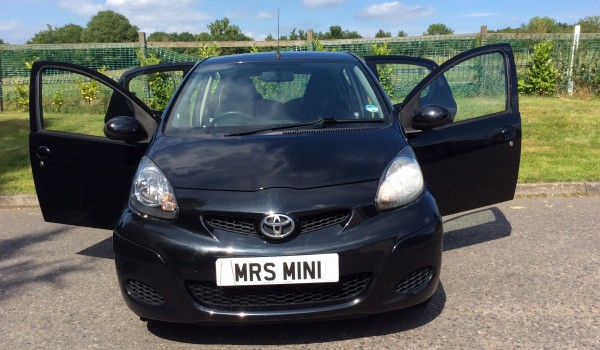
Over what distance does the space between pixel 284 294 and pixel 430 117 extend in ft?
5.59

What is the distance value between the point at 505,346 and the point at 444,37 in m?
14.1

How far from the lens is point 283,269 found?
2.89 metres

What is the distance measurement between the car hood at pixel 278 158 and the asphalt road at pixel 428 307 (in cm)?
84

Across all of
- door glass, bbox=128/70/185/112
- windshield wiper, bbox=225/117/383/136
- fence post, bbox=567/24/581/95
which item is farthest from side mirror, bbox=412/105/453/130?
fence post, bbox=567/24/581/95

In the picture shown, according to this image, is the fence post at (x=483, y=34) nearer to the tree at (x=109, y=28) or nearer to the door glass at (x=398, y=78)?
the door glass at (x=398, y=78)

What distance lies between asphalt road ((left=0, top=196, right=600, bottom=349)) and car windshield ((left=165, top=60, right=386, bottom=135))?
3.93ft

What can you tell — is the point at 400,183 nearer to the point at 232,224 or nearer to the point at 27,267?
the point at 232,224

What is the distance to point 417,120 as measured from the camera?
13.5ft

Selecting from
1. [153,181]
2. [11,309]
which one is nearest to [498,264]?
[153,181]

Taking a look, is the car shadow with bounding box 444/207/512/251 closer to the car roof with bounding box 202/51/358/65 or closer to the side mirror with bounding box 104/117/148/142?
the car roof with bounding box 202/51/358/65

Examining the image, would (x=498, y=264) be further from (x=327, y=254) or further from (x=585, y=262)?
(x=327, y=254)

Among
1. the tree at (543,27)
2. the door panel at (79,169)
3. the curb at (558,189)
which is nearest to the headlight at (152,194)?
the door panel at (79,169)

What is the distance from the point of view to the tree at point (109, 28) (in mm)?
101125

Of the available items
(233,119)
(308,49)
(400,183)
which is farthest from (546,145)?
(308,49)
